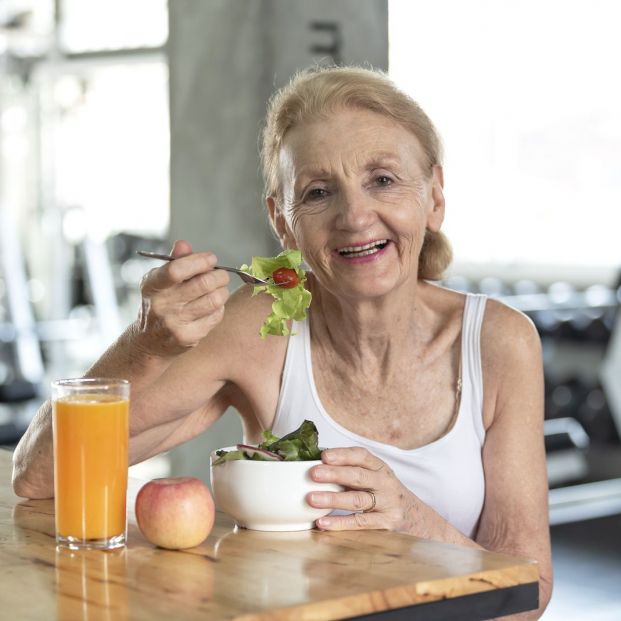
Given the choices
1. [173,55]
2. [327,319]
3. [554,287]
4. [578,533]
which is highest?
[173,55]

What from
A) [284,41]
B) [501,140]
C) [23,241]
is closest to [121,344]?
[284,41]

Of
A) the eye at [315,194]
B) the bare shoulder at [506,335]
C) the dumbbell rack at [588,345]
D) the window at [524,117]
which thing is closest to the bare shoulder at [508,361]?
the bare shoulder at [506,335]

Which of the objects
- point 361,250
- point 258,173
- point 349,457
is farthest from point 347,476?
point 258,173

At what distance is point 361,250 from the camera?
1.93m

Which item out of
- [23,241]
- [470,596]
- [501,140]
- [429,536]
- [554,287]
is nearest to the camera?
[470,596]

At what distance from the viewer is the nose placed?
1907 millimetres

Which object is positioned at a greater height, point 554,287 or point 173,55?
point 173,55

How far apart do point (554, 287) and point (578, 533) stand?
2306mm

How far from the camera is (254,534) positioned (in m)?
1.52

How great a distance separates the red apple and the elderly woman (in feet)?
1.24

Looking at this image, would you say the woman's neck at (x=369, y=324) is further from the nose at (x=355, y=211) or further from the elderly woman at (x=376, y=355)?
the nose at (x=355, y=211)

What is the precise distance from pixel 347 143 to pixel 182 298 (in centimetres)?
53

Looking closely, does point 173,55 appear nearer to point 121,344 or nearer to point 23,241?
point 121,344

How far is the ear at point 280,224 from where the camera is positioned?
2127mm
